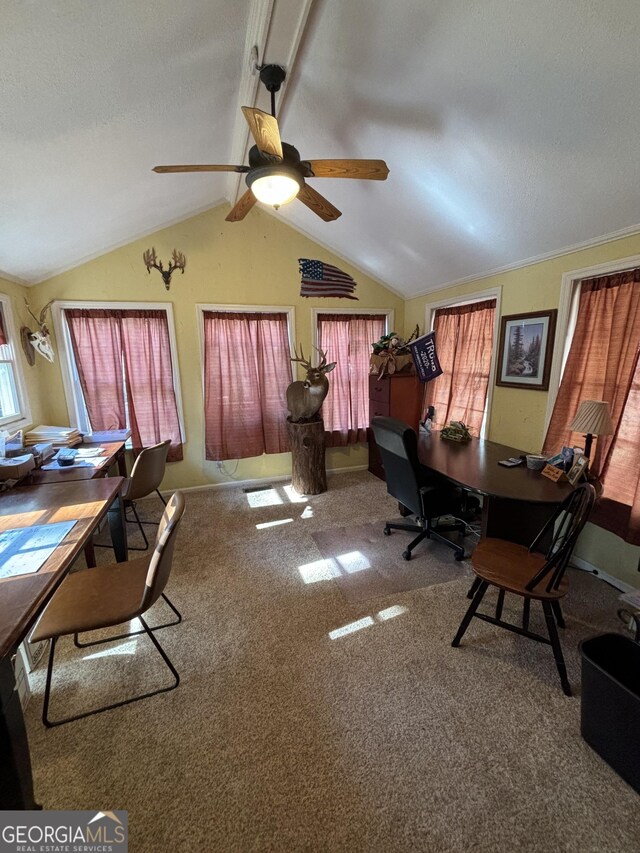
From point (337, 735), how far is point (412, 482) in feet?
4.92

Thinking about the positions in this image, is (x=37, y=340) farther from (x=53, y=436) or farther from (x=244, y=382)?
(x=244, y=382)

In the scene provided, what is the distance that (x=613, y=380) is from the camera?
7.27ft

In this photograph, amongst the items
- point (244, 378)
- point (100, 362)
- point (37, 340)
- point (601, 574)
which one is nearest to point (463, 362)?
point (601, 574)

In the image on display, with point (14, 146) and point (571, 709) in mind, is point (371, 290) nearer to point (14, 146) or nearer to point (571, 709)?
point (14, 146)

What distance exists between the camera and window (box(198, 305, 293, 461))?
382cm

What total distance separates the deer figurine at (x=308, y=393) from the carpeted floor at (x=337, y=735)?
6.73 ft

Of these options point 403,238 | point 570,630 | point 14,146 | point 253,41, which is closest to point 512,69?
point 253,41

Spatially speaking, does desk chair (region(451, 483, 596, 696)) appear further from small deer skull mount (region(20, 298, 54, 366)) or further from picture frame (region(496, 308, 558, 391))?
small deer skull mount (region(20, 298, 54, 366))

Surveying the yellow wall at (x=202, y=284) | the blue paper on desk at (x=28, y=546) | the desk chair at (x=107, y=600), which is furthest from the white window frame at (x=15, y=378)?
the desk chair at (x=107, y=600)

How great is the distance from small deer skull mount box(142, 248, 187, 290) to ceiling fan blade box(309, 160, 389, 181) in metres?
2.30

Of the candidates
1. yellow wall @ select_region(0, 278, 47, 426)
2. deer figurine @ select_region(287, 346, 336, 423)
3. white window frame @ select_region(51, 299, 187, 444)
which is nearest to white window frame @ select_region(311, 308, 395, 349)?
deer figurine @ select_region(287, 346, 336, 423)

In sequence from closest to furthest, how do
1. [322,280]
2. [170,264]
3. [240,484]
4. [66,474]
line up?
1. [66,474]
2. [170,264]
3. [322,280]
4. [240,484]

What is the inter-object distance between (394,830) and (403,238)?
149 inches

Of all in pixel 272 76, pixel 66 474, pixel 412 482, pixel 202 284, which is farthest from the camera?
pixel 202 284
